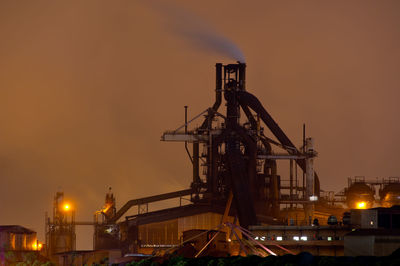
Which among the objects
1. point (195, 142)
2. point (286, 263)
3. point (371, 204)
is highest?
point (195, 142)

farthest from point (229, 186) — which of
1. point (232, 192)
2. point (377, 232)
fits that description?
point (377, 232)

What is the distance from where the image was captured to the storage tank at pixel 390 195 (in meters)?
106

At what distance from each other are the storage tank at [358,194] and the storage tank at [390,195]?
140 cm

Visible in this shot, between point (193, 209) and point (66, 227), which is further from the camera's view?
point (66, 227)

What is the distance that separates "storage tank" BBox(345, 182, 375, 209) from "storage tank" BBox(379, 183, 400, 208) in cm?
140

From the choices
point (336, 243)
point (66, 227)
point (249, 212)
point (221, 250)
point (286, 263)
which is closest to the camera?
point (286, 263)

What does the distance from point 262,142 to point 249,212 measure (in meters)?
16.5

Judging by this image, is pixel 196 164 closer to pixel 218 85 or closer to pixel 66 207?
pixel 218 85

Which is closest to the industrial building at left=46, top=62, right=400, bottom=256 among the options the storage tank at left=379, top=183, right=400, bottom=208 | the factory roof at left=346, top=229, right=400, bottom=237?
the storage tank at left=379, top=183, right=400, bottom=208

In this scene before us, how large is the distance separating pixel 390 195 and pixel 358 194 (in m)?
4.28

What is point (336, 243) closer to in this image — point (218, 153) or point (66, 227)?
point (218, 153)

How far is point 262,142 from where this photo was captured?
354ft

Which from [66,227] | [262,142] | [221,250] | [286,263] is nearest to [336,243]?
[221,250]

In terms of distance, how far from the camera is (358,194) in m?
110
